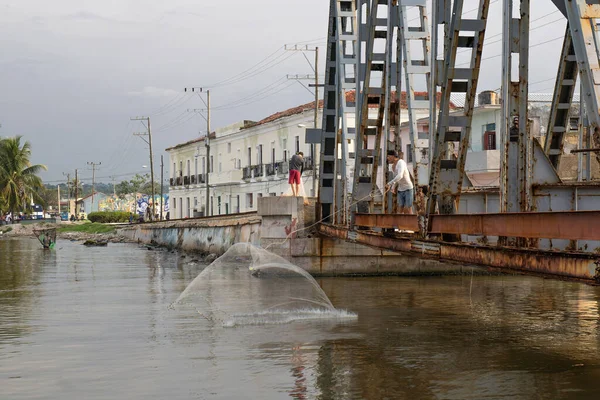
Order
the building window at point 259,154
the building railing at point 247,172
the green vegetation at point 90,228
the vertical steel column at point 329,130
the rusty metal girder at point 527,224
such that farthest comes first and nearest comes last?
the green vegetation at point 90,228 → the building railing at point 247,172 → the building window at point 259,154 → the vertical steel column at point 329,130 → the rusty metal girder at point 527,224

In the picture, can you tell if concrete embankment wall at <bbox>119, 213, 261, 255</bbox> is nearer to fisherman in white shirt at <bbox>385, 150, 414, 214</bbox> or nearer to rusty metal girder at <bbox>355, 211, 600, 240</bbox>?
fisherman in white shirt at <bbox>385, 150, 414, 214</bbox>

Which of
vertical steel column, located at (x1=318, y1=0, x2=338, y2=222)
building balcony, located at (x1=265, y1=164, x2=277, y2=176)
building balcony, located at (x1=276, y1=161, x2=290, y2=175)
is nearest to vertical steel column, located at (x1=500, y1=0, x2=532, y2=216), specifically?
vertical steel column, located at (x1=318, y1=0, x2=338, y2=222)

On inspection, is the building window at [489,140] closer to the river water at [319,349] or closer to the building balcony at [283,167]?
the building balcony at [283,167]

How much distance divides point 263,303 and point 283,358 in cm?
649

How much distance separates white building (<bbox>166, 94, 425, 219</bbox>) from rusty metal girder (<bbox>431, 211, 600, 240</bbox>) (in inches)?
1501

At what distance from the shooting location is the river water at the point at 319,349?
9789 mm

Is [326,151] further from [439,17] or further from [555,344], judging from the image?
[555,344]

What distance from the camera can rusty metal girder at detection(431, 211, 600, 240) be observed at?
324 inches

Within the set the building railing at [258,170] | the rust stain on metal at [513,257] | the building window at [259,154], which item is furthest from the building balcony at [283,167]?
the rust stain on metal at [513,257]

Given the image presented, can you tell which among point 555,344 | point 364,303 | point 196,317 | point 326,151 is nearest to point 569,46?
point 555,344

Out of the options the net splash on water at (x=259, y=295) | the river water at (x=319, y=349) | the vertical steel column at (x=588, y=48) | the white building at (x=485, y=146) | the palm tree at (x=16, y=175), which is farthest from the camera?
the palm tree at (x=16, y=175)

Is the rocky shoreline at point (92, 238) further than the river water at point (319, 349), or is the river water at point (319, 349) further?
the rocky shoreline at point (92, 238)

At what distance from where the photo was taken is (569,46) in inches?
586

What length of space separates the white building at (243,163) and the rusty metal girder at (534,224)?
38126mm
